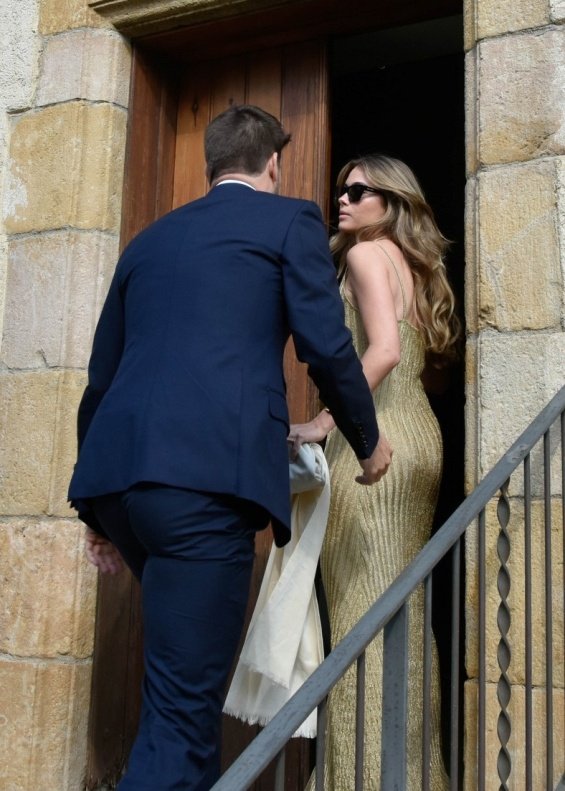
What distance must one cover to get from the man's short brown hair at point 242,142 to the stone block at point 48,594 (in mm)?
1453

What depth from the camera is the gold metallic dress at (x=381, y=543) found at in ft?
9.20

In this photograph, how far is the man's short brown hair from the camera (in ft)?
8.37

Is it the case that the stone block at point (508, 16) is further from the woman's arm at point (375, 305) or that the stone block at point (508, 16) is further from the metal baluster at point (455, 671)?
the metal baluster at point (455, 671)

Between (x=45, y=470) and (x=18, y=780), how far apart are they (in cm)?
98

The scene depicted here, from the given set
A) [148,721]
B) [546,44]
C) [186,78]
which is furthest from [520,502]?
[186,78]

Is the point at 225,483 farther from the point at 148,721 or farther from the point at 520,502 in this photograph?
Result: the point at 520,502

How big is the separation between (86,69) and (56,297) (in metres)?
0.84

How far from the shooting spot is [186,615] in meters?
2.18

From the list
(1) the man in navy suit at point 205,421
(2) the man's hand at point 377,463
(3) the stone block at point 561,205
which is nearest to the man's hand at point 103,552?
(1) the man in navy suit at point 205,421

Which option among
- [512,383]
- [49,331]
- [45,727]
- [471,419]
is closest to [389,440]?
[471,419]

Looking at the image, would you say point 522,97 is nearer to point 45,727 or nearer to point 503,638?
point 503,638

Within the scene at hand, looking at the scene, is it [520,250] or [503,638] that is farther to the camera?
[520,250]

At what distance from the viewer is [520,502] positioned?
8.93 feet

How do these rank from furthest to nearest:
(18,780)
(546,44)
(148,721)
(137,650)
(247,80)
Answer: (247,80) → (137,650) → (18,780) → (546,44) → (148,721)
